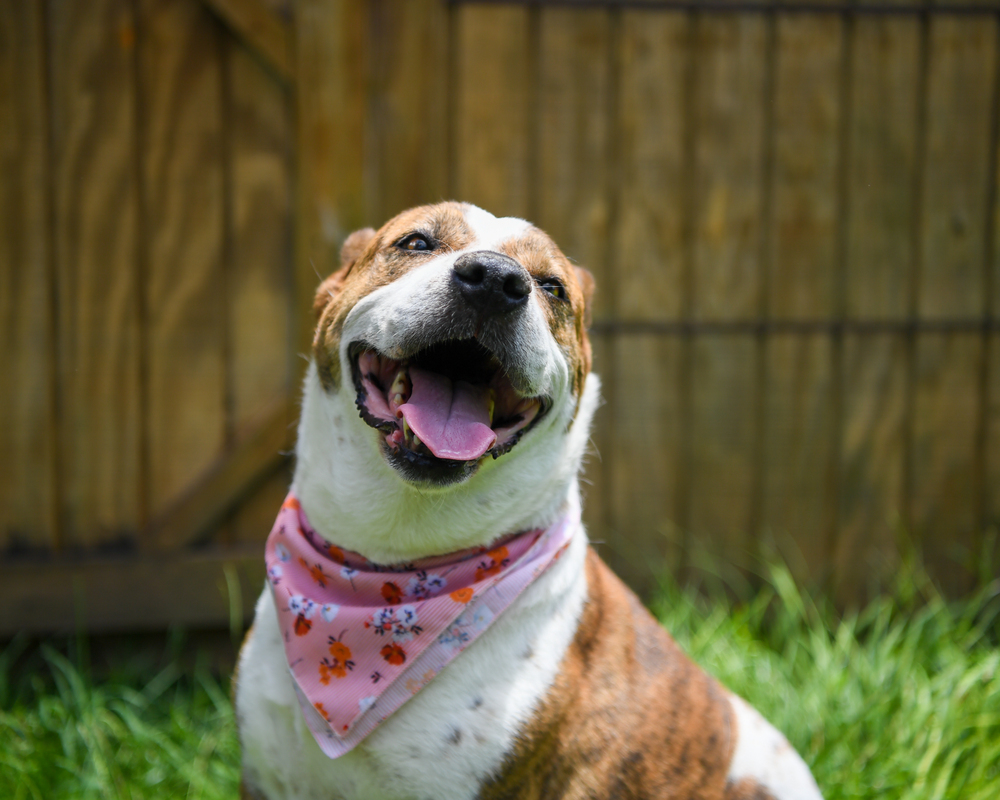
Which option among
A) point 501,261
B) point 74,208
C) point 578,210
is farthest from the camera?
point 578,210

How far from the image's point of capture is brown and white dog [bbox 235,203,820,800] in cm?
186

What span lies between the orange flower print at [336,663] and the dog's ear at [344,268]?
876 mm

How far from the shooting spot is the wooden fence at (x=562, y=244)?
3.42 metres

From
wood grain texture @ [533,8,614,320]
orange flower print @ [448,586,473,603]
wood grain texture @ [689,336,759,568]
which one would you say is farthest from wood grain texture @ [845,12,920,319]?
orange flower print @ [448,586,473,603]

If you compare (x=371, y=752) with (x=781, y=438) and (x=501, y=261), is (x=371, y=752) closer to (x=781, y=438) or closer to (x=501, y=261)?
(x=501, y=261)

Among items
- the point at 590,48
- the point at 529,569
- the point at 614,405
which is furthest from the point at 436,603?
the point at 590,48

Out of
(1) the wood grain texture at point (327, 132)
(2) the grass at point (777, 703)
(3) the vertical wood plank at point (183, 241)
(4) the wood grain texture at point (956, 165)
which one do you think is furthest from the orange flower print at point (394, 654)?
(4) the wood grain texture at point (956, 165)

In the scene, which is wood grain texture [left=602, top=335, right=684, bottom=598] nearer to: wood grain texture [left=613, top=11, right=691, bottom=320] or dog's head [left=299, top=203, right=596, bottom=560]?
wood grain texture [left=613, top=11, right=691, bottom=320]

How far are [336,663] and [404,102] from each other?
89.6 inches

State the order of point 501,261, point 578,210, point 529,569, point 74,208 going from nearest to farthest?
point 501,261 → point 529,569 → point 74,208 → point 578,210

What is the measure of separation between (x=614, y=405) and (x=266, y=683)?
82.4 inches

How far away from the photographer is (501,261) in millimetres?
1845

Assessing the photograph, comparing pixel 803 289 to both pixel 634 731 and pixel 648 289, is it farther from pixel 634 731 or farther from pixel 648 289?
pixel 634 731

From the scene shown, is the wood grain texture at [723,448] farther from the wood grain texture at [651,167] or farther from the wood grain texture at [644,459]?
the wood grain texture at [651,167]
